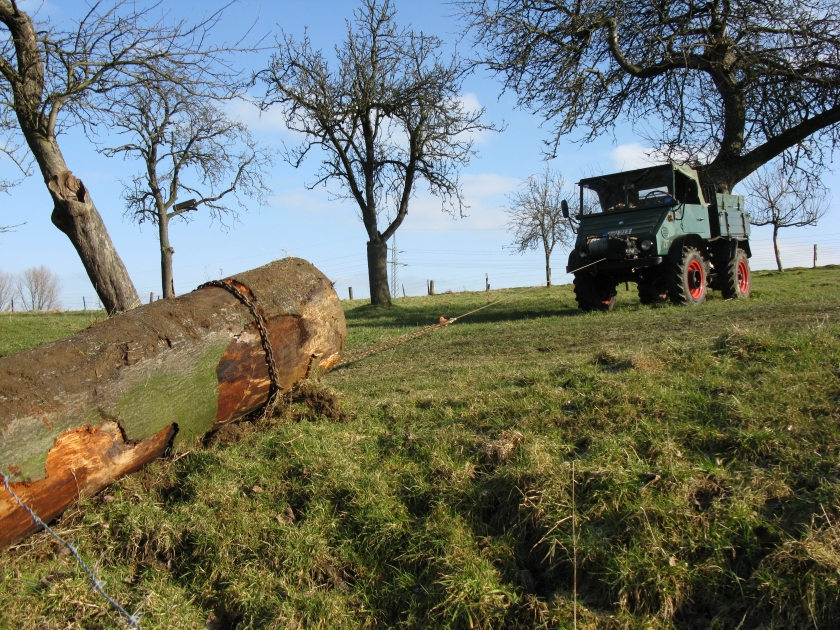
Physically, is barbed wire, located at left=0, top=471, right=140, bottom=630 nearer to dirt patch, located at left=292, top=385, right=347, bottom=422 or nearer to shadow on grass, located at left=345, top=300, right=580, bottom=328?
dirt patch, located at left=292, top=385, right=347, bottom=422

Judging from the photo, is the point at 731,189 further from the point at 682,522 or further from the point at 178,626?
the point at 178,626

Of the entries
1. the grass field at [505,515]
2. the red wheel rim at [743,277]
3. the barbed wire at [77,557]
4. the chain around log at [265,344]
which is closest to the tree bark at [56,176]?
the chain around log at [265,344]

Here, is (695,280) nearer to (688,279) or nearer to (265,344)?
(688,279)

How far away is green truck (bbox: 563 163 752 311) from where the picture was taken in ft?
35.6

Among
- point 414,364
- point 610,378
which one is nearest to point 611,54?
point 414,364

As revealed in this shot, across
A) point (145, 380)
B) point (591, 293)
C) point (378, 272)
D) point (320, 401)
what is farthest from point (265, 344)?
point (378, 272)

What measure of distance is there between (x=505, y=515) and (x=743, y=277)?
12.1 m

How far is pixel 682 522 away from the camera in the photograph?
3.12 meters

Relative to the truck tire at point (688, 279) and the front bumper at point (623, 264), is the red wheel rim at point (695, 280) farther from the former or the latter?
the front bumper at point (623, 264)

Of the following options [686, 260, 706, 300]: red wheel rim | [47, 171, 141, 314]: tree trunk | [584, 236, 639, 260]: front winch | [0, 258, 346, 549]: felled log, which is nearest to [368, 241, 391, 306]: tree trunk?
[584, 236, 639, 260]: front winch

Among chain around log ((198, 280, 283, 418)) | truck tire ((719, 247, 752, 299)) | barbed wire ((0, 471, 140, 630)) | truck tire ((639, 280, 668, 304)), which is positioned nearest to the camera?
barbed wire ((0, 471, 140, 630))

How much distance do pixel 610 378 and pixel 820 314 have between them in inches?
171

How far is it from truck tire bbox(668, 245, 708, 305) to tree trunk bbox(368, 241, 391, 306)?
37.0 ft

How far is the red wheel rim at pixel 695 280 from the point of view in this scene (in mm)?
11422
